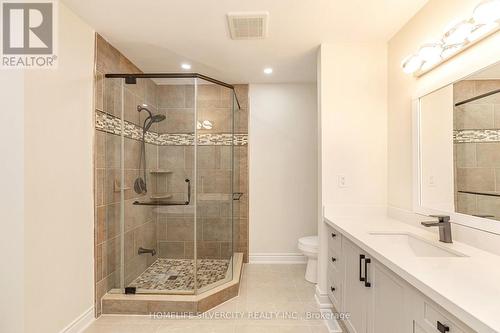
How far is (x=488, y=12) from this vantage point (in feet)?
4.41

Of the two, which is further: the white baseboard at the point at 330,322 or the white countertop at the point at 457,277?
the white baseboard at the point at 330,322

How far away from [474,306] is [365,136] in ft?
6.08

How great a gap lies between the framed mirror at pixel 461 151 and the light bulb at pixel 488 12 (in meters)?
0.25

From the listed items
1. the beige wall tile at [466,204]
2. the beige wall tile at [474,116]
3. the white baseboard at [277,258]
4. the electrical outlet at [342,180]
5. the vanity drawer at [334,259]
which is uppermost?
the beige wall tile at [474,116]

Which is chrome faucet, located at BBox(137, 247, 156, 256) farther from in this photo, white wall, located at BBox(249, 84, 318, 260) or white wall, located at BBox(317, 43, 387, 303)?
white wall, located at BBox(317, 43, 387, 303)

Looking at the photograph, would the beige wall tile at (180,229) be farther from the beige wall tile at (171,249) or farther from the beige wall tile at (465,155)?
the beige wall tile at (465,155)

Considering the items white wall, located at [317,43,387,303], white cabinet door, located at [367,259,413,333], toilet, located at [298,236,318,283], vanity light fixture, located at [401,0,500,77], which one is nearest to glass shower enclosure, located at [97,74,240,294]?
toilet, located at [298,236,318,283]

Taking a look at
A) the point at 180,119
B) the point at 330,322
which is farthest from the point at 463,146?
the point at 180,119

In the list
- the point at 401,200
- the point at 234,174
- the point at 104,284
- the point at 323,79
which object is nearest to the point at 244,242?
the point at 234,174

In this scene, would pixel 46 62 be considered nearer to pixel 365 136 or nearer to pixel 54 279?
pixel 54 279

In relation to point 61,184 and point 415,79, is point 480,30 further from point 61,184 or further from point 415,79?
point 61,184

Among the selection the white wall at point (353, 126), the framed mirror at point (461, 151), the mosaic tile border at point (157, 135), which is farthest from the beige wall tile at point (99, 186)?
the framed mirror at point (461, 151)

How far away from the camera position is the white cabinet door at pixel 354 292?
5.33 feet

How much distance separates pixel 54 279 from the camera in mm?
1859
